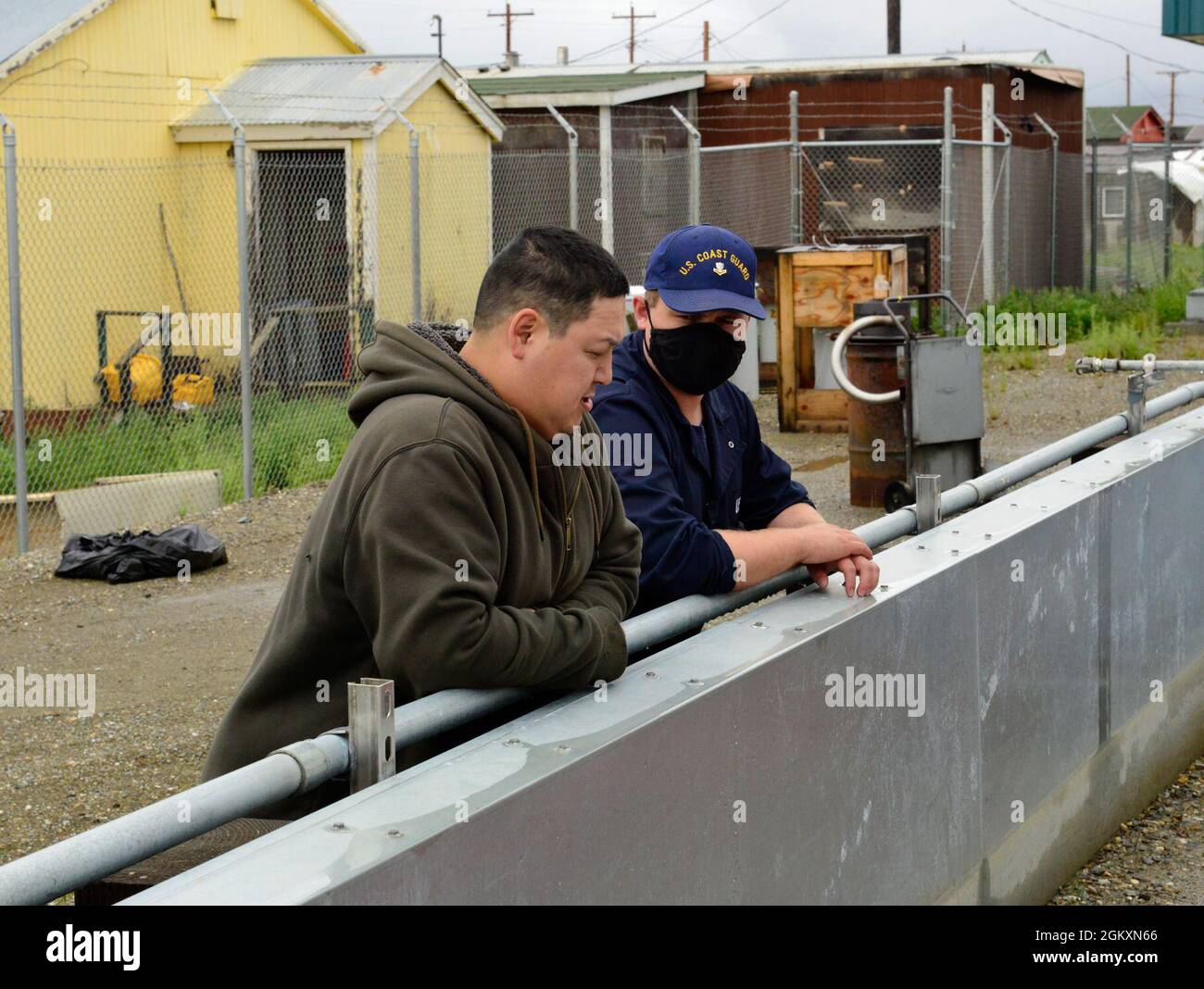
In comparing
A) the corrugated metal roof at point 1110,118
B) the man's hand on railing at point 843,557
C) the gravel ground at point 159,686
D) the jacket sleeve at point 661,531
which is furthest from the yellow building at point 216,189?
the corrugated metal roof at point 1110,118

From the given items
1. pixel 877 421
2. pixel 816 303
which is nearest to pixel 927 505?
pixel 877 421

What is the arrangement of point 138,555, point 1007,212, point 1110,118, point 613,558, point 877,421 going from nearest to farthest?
point 613,558 → point 138,555 → point 877,421 → point 1007,212 → point 1110,118

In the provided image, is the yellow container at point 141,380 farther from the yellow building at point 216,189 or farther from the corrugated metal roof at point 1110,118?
the corrugated metal roof at point 1110,118

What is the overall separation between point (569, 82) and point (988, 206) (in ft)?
23.3

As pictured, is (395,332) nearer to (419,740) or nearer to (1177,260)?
(419,740)

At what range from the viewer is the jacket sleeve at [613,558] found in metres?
2.78

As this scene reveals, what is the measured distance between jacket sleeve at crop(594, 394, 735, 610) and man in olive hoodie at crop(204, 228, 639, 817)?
0.39 m

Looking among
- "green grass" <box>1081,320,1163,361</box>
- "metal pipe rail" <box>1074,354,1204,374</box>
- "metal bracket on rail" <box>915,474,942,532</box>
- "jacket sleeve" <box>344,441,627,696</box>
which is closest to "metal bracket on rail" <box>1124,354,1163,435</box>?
"metal pipe rail" <box>1074,354,1204,374</box>

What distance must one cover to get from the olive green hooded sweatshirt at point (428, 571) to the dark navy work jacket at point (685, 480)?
47 cm

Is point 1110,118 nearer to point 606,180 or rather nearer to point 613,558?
point 606,180

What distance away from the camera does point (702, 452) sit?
12.1ft

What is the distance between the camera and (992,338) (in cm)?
1995

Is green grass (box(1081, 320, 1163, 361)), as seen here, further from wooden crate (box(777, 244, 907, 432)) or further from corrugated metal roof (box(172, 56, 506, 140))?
corrugated metal roof (box(172, 56, 506, 140))

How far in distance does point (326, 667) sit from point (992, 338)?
18.3 meters
